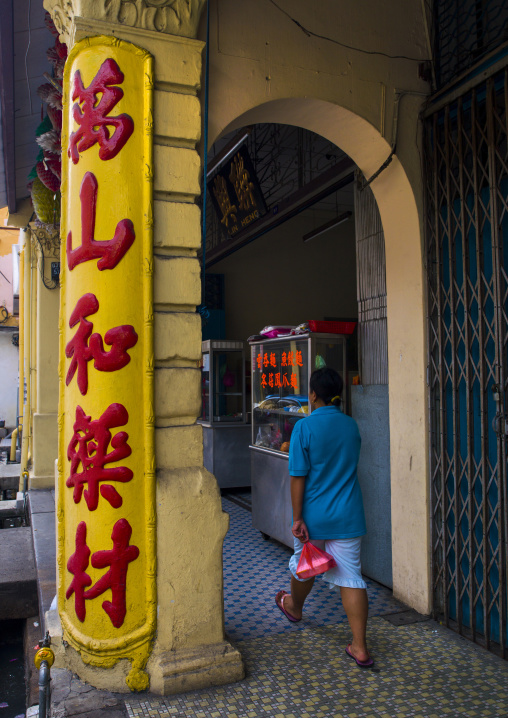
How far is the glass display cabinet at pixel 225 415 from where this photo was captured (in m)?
7.68

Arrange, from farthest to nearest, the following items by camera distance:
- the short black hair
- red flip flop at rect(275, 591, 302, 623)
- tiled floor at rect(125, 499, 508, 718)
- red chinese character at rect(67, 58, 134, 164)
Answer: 1. red flip flop at rect(275, 591, 302, 623)
2. the short black hair
3. red chinese character at rect(67, 58, 134, 164)
4. tiled floor at rect(125, 499, 508, 718)

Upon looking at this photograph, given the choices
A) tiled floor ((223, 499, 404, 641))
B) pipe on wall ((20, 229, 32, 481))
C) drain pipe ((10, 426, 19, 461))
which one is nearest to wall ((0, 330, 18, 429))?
drain pipe ((10, 426, 19, 461))

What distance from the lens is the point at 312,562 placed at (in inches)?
121

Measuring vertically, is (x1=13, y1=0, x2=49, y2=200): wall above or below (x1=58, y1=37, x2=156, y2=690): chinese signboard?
above

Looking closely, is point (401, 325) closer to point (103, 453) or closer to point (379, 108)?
point (379, 108)

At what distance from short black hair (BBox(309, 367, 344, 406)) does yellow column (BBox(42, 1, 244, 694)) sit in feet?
2.32

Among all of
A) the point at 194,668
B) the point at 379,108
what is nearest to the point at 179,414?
the point at 194,668

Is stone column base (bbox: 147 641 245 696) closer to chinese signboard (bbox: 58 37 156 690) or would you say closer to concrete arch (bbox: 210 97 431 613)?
chinese signboard (bbox: 58 37 156 690)

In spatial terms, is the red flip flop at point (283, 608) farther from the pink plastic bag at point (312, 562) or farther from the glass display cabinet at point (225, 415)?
the glass display cabinet at point (225, 415)

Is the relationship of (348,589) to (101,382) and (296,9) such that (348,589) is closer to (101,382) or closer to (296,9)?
(101,382)

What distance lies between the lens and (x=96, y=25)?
9.18ft

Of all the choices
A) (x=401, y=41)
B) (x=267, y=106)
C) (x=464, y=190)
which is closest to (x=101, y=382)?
(x=267, y=106)

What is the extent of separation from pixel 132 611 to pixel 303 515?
3.44ft

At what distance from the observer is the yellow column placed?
278 cm
